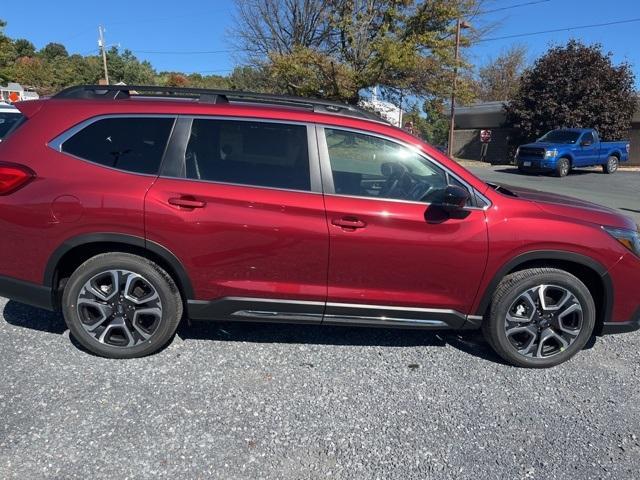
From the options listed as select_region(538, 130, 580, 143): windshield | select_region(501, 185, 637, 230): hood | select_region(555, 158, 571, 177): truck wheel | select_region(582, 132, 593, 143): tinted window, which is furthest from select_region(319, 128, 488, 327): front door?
select_region(582, 132, 593, 143): tinted window

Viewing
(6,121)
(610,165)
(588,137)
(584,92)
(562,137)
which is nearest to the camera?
(6,121)

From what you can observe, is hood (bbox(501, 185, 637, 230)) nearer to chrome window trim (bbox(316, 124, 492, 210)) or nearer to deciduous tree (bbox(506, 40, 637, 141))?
chrome window trim (bbox(316, 124, 492, 210))

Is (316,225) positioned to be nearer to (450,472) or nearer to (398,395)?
(398,395)

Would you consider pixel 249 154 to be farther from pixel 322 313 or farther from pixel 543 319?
pixel 543 319

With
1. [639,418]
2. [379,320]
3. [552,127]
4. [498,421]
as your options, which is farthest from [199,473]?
[552,127]

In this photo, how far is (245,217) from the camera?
318 cm

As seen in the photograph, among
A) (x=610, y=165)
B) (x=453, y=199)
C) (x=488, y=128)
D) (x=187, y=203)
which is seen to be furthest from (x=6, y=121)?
(x=488, y=128)

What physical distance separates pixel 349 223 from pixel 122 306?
166 centimetres

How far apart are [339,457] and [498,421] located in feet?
3.42

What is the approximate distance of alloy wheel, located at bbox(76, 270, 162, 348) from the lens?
332 centimetres

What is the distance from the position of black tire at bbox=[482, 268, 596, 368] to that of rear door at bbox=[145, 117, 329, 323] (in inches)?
49.5

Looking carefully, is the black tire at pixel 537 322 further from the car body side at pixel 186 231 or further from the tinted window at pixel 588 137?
the tinted window at pixel 588 137

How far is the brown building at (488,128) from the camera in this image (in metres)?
27.7

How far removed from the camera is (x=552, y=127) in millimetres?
26078
